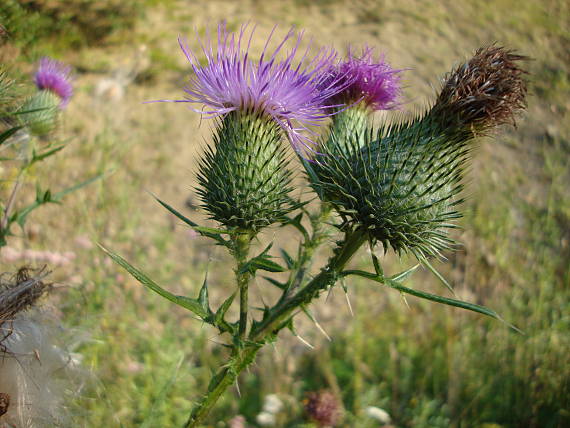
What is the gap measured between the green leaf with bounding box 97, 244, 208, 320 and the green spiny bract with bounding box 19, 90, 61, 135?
1.53m

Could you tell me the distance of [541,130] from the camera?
308 inches

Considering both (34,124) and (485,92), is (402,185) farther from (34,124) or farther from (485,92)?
(34,124)

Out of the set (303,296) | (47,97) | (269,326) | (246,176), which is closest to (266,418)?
(269,326)

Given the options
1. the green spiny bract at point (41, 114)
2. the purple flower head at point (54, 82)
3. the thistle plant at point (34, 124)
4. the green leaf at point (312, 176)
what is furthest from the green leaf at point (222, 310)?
the purple flower head at point (54, 82)

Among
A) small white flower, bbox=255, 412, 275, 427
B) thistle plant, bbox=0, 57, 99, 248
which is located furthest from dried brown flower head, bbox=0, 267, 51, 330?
small white flower, bbox=255, 412, 275, 427

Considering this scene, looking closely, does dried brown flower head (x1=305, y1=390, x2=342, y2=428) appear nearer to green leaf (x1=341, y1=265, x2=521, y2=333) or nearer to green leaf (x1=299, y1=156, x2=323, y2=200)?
green leaf (x1=341, y1=265, x2=521, y2=333)

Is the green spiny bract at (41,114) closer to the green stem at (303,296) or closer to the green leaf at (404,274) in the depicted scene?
the green stem at (303,296)

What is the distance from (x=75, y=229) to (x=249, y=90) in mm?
3691

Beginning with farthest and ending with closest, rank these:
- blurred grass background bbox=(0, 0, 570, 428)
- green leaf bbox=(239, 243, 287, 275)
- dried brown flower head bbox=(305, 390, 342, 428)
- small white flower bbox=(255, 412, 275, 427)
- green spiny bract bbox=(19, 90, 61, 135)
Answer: blurred grass background bbox=(0, 0, 570, 428)
small white flower bbox=(255, 412, 275, 427)
dried brown flower head bbox=(305, 390, 342, 428)
green spiny bract bbox=(19, 90, 61, 135)
green leaf bbox=(239, 243, 287, 275)

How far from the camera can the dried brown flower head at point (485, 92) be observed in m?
1.87

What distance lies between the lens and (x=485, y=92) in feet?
6.16

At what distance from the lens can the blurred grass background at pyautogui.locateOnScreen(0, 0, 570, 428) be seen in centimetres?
348

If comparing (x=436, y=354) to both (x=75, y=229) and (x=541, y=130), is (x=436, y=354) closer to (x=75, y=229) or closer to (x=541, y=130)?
(x=75, y=229)

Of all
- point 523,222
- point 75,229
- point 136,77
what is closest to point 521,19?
point 523,222
